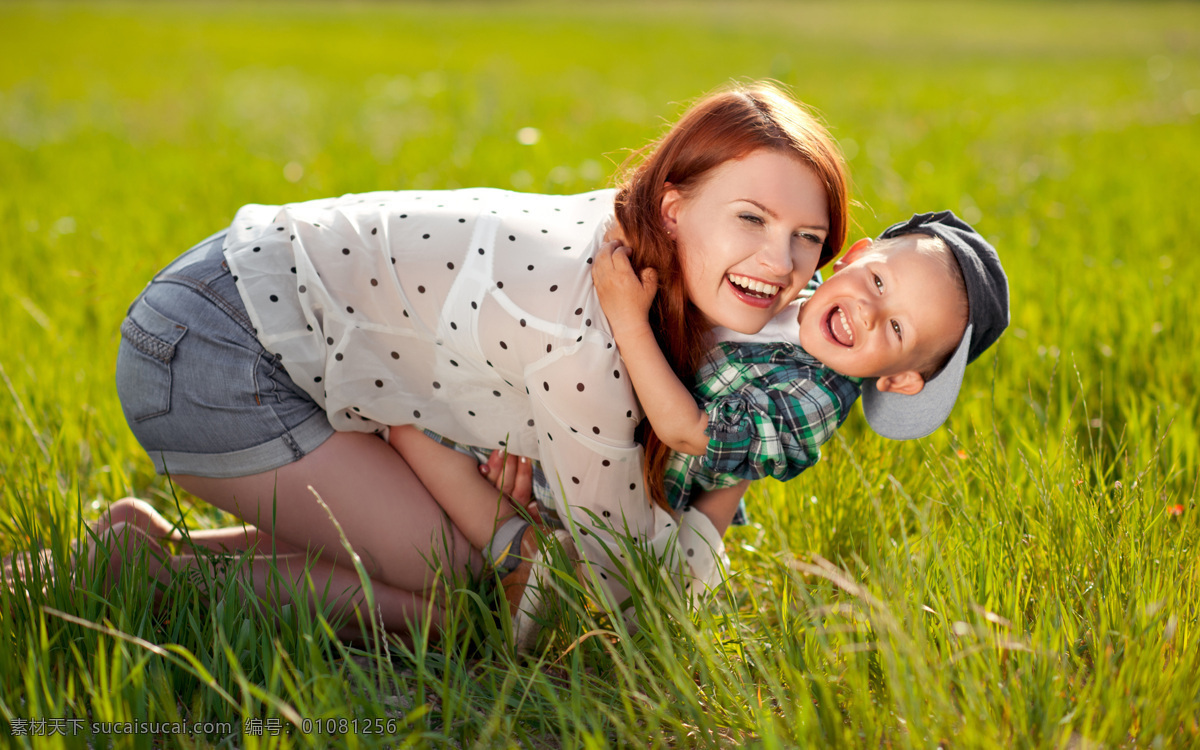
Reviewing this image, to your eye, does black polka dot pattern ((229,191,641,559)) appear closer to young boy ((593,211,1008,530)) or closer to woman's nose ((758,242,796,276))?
young boy ((593,211,1008,530))

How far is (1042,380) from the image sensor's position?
9.07 ft

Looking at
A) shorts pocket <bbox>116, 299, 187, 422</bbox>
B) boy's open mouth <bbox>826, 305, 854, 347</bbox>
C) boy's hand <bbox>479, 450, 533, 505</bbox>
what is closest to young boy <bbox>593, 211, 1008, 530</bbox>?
boy's open mouth <bbox>826, 305, 854, 347</bbox>

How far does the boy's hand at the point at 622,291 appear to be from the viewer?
185 cm

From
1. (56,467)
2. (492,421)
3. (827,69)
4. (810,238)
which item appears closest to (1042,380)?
(810,238)

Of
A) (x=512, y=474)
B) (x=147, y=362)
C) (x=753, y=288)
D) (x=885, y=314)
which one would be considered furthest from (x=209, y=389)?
(x=885, y=314)

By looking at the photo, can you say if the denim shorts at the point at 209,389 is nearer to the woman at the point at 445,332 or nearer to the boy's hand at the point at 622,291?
the woman at the point at 445,332

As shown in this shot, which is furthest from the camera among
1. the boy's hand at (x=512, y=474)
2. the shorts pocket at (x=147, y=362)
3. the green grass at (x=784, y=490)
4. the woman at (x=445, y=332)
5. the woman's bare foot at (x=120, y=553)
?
the boy's hand at (x=512, y=474)

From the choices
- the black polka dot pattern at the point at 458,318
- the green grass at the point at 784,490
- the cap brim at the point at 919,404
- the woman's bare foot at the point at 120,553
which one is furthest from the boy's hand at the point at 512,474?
the cap brim at the point at 919,404

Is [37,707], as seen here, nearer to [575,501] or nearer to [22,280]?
[575,501]

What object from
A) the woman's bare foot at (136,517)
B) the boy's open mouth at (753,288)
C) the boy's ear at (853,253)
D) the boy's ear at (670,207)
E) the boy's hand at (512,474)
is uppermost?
the boy's ear at (670,207)

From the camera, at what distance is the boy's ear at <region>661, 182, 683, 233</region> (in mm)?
1960

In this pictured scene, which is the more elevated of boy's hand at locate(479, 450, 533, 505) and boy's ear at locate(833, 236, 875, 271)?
boy's ear at locate(833, 236, 875, 271)

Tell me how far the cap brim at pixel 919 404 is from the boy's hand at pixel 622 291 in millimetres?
640

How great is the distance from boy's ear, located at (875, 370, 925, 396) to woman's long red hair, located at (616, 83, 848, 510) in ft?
1.06
